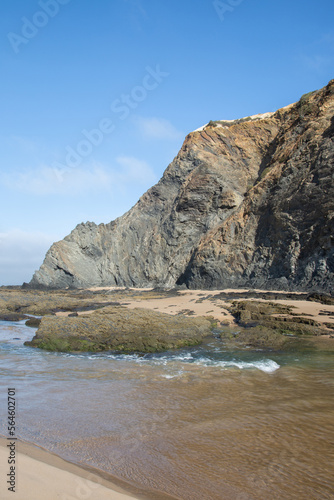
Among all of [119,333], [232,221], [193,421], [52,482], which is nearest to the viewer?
[52,482]

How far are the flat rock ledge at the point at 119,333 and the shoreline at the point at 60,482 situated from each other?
6615 millimetres

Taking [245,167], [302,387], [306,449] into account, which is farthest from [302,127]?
[306,449]

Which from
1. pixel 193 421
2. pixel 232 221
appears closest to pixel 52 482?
pixel 193 421

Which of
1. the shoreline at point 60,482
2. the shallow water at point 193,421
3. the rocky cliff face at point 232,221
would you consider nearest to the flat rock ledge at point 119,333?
the shallow water at point 193,421

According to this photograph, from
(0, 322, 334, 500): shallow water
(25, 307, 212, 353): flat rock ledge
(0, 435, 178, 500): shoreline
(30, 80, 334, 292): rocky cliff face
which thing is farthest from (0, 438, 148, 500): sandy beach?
(30, 80, 334, 292): rocky cliff face

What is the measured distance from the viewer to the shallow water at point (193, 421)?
10.7ft

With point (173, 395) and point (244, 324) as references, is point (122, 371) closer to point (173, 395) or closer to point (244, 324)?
point (173, 395)

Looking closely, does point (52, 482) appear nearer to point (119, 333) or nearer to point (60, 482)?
point (60, 482)

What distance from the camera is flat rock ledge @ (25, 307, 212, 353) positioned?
10.3m

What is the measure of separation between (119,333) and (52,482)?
332 inches

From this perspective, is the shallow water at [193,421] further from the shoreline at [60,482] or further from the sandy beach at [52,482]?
the sandy beach at [52,482]

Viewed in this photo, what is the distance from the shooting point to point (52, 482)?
2.75 meters

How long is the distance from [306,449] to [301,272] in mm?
24367

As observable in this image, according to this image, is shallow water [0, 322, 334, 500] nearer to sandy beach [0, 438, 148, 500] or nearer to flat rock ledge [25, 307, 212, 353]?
sandy beach [0, 438, 148, 500]
